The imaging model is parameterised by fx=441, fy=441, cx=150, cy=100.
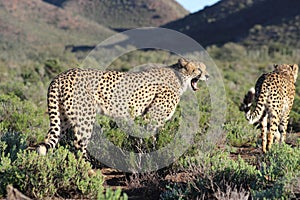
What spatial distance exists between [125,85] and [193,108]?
2931mm

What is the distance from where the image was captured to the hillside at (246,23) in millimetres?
46031

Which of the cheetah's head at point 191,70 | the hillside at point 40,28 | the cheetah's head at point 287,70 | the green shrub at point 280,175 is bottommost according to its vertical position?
the green shrub at point 280,175

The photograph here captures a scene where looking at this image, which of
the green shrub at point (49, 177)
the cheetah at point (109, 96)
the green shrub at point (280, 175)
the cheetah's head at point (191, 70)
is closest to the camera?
the green shrub at point (280, 175)

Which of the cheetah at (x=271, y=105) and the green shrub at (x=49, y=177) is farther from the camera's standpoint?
the cheetah at (x=271, y=105)

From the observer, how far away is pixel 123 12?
3164 inches

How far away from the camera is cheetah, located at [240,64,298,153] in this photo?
6375 millimetres

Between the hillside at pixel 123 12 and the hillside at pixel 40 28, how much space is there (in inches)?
124

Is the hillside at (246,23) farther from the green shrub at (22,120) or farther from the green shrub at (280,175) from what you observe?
the green shrub at (280,175)

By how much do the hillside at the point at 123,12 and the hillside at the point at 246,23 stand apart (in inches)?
408

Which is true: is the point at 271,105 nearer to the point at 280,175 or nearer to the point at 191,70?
the point at 191,70

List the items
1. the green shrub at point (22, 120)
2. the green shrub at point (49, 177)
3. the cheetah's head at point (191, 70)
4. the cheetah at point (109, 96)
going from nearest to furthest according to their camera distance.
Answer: the green shrub at point (49, 177)
the cheetah at point (109, 96)
the cheetah's head at point (191, 70)
the green shrub at point (22, 120)

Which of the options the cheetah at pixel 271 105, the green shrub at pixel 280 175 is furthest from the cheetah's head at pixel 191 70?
the green shrub at pixel 280 175

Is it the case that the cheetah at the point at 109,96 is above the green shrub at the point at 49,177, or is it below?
above

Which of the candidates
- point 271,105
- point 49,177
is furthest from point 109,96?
point 271,105
